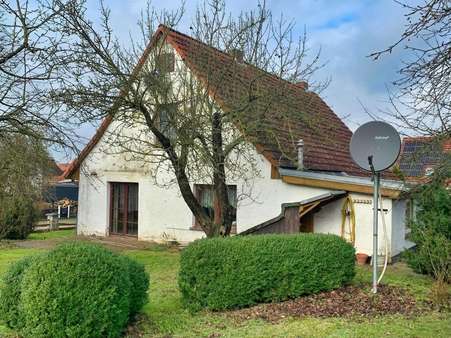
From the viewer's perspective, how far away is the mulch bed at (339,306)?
6.44 m

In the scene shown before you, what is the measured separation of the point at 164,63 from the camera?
1105 centimetres

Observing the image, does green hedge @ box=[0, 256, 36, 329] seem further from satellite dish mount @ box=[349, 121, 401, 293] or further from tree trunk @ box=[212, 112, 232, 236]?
tree trunk @ box=[212, 112, 232, 236]

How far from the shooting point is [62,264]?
17.9ft

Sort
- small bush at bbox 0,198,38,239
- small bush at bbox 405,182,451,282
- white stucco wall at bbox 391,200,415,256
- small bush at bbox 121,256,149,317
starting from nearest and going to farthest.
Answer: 1. small bush at bbox 121,256,149,317
2. small bush at bbox 405,182,451,282
3. white stucco wall at bbox 391,200,415,256
4. small bush at bbox 0,198,38,239

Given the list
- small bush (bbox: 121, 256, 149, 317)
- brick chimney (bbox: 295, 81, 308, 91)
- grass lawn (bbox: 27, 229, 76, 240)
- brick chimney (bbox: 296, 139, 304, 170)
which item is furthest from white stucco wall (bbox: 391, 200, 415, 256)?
grass lawn (bbox: 27, 229, 76, 240)

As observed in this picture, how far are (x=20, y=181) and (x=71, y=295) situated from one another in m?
11.5

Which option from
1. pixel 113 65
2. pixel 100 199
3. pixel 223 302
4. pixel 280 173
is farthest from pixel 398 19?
pixel 100 199

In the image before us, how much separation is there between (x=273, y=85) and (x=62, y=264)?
6.75 meters

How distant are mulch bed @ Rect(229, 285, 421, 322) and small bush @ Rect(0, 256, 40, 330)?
9.23 ft

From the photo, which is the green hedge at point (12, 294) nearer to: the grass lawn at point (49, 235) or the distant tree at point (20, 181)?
the distant tree at point (20, 181)

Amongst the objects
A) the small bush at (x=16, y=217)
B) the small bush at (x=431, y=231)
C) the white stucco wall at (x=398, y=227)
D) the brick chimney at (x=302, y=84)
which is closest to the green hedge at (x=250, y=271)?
the small bush at (x=431, y=231)

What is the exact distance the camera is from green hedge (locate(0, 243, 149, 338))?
5277 mm

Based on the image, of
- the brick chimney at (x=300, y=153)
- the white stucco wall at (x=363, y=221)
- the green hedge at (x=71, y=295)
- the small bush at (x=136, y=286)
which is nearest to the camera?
the green hedge at (x=71, y=295)

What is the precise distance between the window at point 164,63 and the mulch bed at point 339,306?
20.5ft
